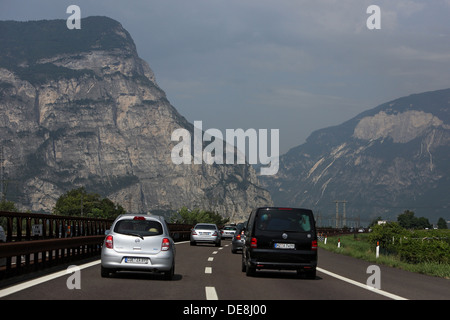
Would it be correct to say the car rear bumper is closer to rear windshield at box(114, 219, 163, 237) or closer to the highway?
the highway

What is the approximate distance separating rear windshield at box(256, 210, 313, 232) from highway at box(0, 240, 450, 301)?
4.11ft

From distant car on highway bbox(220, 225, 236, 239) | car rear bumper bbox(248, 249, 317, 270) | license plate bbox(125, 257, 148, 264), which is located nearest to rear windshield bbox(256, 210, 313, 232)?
car rear bumper bbox(248, 249, 317, 270)

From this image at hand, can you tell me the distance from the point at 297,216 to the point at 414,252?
12486mm

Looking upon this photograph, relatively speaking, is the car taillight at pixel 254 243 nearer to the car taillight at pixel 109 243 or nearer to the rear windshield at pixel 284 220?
the rear windshield at pixel 284 220

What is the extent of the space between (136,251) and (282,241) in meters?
3.71

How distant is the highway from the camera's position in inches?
467

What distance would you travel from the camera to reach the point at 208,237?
3938 centimetres

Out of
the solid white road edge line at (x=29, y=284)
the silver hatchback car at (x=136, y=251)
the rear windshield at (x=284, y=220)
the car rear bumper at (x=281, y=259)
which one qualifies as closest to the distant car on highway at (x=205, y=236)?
the rear windshield at (x=284, y=220)

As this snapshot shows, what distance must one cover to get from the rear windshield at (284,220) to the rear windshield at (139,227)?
8.86 feet

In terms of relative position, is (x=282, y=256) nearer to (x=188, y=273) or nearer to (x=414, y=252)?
(x=188, y=273)

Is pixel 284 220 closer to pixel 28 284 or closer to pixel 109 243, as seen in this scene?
pixel 109 243
